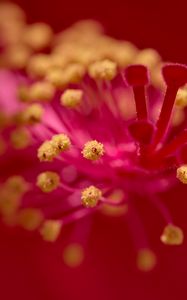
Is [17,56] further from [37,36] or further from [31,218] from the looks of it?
[31,218]

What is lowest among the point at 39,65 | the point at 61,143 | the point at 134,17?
the point at 61,143

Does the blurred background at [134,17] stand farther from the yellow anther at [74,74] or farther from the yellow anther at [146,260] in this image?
the yellow anther at [146,260]

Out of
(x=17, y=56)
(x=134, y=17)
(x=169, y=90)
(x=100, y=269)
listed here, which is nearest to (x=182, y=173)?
(x=169, y=90)

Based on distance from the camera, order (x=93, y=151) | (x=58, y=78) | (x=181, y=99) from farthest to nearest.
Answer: (x=58, y=78) → (x=181, y=99) → (x=93, y=151)

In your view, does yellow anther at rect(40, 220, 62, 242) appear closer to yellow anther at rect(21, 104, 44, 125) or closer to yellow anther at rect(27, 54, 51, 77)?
yellow anther at rect(21, 104, 44, 125)

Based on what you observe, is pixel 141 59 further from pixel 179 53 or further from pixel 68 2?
pixel 68 2

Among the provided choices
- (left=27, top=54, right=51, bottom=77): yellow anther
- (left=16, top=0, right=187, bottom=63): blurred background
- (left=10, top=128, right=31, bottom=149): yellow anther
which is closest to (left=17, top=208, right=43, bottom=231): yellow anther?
(left=10, top=128, right=31, bottom=149): yellow anther
